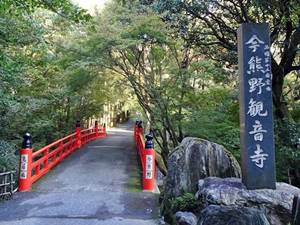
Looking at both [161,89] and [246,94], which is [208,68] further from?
[246,94]

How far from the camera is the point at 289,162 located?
29.2 feet

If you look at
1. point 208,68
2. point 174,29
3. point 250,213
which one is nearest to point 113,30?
point 174,29

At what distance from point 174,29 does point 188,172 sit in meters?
5.90

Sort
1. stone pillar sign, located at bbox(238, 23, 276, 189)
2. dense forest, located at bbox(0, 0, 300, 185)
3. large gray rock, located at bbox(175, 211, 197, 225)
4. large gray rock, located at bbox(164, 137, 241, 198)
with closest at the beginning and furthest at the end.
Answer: large gray rock, located at bbox(175, 211, 197, 225), stone pillar sign, located at bbox(238, 23, 276, 189), large gray rock, located at bbox(164, 137, 241, 198), dense forest, located at bbox(0, 0, 300, 185)

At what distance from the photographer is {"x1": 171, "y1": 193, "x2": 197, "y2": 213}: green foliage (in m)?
5.44

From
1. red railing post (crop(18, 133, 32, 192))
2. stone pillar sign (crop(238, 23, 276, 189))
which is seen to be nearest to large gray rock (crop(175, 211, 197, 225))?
stone pillar sign (crop(238, 23, 276, 189))

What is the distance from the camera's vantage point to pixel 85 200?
6.93 meters

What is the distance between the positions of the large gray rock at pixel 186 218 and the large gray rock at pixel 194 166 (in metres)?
0.72

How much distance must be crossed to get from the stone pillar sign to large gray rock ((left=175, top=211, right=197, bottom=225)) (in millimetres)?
983

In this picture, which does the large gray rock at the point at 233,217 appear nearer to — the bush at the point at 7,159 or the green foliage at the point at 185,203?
the green foliage at the point at 185,203

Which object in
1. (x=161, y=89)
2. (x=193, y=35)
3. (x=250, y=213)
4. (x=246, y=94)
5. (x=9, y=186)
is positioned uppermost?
(x=193, y=35)

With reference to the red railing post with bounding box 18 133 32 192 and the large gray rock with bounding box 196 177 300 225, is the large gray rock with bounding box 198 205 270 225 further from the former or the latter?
the red railing post with bounding box 18 133 32 192

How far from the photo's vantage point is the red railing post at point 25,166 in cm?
786

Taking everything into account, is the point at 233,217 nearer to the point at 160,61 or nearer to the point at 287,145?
the point at 287,145
